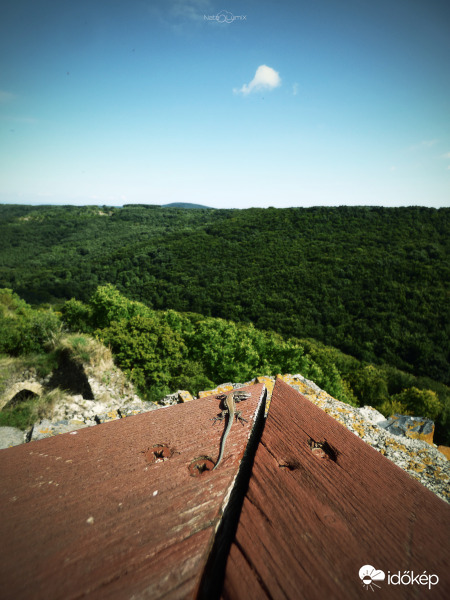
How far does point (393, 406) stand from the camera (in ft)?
70.5

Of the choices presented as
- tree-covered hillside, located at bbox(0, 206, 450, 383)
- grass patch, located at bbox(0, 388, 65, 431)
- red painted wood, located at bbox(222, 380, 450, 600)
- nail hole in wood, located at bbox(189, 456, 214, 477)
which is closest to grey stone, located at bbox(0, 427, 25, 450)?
grass patch, located at bbox(0, 388, 65, 431)

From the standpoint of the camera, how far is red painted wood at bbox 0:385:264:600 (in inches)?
24.9

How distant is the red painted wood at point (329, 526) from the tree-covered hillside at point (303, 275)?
42558mm

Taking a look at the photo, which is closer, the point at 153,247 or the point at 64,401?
the point at 64,401

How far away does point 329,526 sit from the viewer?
81cm

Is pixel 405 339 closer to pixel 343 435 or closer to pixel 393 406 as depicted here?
pixel 393 406

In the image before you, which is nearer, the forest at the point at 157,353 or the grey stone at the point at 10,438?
the grey stone at the point at 10,438

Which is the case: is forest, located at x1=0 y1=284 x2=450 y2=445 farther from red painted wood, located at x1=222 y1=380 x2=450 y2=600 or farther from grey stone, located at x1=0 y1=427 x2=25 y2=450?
red painted wood, located at x1=222 y1=380 x2=450 y2=600

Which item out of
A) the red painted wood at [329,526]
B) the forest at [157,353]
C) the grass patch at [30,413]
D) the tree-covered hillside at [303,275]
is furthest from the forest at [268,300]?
the red painted wood at [329,526]

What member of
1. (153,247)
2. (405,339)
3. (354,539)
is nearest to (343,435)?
(354,539)

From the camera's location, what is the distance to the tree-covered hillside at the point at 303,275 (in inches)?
1640

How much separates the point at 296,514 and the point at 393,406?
2590 centimetres

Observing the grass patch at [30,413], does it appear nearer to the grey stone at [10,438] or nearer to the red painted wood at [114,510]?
the grey stone at [10,438]

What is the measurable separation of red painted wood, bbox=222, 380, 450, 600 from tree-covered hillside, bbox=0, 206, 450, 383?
42558mm
